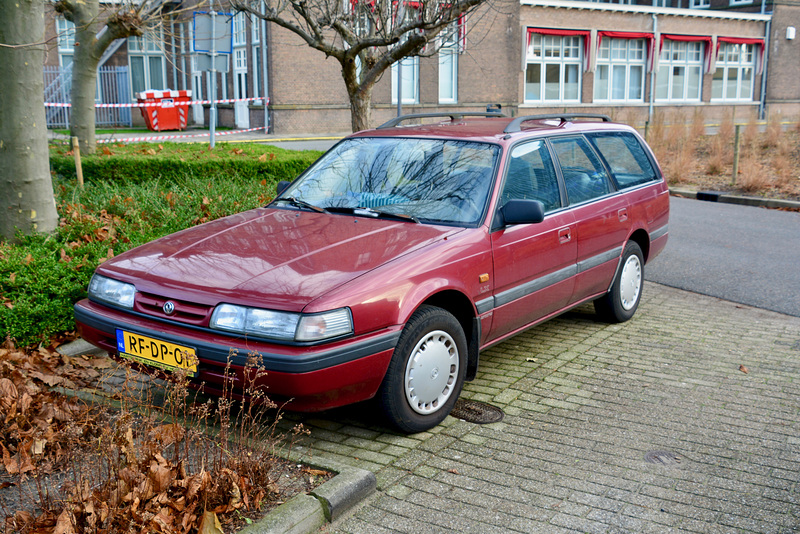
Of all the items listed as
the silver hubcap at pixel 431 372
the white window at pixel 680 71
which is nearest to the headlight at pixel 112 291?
the silver hubcap at pixel 431 372

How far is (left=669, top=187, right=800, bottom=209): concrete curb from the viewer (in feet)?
43.9

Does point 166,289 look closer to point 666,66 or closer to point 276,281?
point 276,281

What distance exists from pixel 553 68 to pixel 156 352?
105 feet

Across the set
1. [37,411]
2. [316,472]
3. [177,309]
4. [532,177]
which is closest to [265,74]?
[532,177]

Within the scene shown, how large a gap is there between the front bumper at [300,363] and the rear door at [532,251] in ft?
3.77

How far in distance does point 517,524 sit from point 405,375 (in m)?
1.02

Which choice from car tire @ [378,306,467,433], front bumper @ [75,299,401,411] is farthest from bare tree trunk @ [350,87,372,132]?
front bumper @ [75,299,401,411]

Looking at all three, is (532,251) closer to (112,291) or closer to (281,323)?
(281,323)

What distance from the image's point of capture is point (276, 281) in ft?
12.8

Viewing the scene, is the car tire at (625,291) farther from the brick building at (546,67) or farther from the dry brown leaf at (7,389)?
the brick building at (546,67)

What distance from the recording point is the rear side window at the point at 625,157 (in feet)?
20.6

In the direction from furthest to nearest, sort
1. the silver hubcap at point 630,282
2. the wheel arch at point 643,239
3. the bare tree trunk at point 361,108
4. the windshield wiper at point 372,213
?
the bare tree trunk at point 361,108 < the wheel arch at point 643,239 < the silver hubcap at point 630,282 < the windshield wiper at point 372,213

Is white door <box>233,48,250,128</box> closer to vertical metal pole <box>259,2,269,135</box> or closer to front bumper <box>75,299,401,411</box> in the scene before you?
vertical metal pole <box>259,2,269,135</box>

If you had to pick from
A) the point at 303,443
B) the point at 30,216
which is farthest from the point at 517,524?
the point at 30,216
